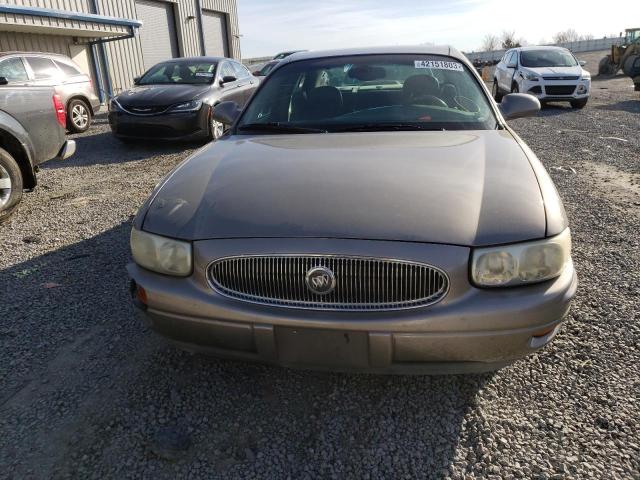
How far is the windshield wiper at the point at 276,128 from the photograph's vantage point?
3057 mm

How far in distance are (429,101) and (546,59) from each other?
12234mm

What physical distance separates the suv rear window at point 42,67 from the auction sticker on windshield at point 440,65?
26.3 feet

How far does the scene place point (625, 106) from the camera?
1269 cm

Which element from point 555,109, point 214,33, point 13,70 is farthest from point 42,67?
point 214,33

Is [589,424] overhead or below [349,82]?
below

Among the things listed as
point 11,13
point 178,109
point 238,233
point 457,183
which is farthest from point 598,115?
point 11,13

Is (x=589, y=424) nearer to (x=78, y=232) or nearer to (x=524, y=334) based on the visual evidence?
(x=524, y=334)

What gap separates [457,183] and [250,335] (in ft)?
3.59

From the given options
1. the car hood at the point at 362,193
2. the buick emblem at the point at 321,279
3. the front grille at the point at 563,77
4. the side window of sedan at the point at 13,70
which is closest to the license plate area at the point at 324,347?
the buick emblem at the point at 321,279

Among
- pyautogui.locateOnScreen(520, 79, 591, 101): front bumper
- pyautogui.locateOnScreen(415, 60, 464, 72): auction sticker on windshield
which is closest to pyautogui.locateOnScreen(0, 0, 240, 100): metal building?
pyautogui.locateOnScreen(415, 60, 464, 72): auction sticker on windshield

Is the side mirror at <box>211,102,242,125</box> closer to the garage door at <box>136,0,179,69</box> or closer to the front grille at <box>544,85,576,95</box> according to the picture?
the front grille at <box>544,85,576,95</box>

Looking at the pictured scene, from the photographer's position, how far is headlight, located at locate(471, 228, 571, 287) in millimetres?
1822

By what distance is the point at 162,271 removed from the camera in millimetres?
2064

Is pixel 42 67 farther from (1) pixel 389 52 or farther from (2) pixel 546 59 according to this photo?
(2) pixel 546 59
